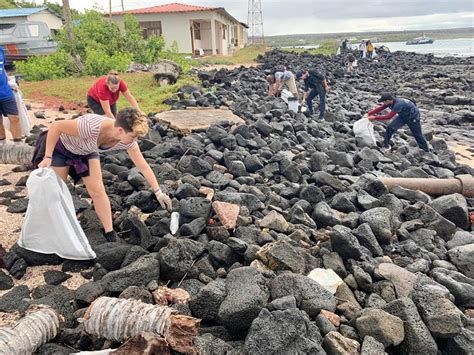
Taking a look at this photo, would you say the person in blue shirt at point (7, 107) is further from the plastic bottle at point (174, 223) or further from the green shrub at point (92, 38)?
the green shrub at point (92, 38)

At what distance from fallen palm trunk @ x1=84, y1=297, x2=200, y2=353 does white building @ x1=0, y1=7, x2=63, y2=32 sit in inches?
862

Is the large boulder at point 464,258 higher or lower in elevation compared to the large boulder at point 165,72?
lower

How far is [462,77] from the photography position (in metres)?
22.9

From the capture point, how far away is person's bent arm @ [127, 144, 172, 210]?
12.4 ft

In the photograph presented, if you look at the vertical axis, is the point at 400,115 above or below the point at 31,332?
above

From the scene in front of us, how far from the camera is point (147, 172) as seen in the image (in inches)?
154

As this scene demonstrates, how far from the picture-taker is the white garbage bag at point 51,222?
330 centimetres

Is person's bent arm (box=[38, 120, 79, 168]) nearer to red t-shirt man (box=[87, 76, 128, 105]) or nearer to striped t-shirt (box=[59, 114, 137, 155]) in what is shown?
striped t-shirt (box=[59, 114, 137, 155])

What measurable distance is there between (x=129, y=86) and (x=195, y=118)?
546 centimetres

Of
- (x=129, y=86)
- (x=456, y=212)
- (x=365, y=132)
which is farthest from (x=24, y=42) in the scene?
(x=456, y=212)

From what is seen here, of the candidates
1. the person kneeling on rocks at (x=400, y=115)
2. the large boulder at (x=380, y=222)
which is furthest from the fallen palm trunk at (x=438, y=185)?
the person kneeling on rocks at (x=400, y=115)

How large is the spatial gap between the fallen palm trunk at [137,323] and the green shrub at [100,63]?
13.3 m

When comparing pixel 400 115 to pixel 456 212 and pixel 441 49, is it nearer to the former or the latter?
pixel 456 212

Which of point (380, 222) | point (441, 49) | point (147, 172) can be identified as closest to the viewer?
point (147, 172)
